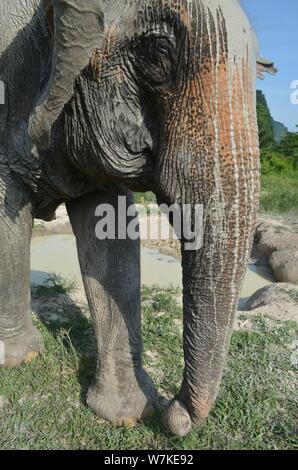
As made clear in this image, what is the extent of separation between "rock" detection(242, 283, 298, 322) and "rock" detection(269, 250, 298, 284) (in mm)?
931

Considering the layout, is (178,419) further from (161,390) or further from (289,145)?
(289,145)

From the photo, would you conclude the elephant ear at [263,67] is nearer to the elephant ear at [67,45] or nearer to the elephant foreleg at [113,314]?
the elephant ear at [67,45]

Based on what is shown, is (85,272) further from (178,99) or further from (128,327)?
(178,99)

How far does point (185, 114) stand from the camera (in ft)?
3.74

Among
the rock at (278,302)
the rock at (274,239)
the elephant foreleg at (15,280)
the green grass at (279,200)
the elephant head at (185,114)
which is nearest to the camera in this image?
the elephant head at (185,114)

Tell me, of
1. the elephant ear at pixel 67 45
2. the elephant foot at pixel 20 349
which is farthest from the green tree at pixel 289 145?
the elephant ear at pixel 67 45

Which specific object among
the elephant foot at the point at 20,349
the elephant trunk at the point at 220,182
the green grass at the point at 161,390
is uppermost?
the elephant trunk at the point at 220,182

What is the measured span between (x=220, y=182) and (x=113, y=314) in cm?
110

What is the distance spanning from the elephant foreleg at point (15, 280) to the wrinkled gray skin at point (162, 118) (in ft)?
0.59

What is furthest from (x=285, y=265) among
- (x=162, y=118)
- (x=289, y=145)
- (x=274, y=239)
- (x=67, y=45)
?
(x=289, y=145)

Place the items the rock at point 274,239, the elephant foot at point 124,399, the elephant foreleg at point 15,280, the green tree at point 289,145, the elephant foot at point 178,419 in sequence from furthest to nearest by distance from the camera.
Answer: the green tree at point 289,145, the rock at point 274,239, the elephant foot at point 124,399, the elephant foreleg at point 15,280, the elephant foot at point 178,419

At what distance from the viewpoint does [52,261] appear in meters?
5.16

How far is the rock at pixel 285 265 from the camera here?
15.6ft

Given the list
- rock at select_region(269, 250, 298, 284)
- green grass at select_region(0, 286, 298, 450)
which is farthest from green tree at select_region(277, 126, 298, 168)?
green grass at select_region(0, 286, 298, 450)
